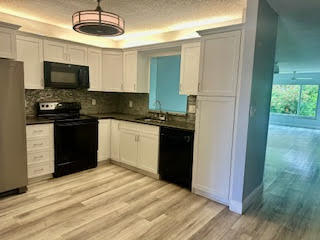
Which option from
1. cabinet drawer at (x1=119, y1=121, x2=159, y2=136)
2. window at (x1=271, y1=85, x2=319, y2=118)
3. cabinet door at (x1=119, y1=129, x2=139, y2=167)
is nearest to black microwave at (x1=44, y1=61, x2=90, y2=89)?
cabinet drawer at (x1=119, y1=121, x2=159, y2=136)

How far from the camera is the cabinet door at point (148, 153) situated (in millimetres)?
3529

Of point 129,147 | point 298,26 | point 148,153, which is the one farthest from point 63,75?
point 298,26

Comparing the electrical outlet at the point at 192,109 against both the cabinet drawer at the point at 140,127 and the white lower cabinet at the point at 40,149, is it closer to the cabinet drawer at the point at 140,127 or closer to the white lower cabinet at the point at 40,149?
the cabinet drawer at the point at 140,127

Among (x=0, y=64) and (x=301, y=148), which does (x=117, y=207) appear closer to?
(x=0, y=64)

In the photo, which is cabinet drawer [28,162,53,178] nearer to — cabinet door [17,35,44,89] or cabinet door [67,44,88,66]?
cabinet door [17,35,44,89]

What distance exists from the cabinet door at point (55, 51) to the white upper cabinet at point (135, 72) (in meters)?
1.12

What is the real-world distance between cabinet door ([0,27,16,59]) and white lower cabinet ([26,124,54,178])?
988 mm

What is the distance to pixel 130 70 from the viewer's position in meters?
4.32

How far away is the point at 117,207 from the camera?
106 inches

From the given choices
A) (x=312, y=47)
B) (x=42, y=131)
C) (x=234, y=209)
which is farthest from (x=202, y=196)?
(x=312, y=47)

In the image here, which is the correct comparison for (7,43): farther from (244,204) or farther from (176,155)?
(244,204)

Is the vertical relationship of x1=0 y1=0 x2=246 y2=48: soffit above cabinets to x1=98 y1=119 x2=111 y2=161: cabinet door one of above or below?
above

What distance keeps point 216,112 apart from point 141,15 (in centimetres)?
187

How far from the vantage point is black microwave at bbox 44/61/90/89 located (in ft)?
11.6
